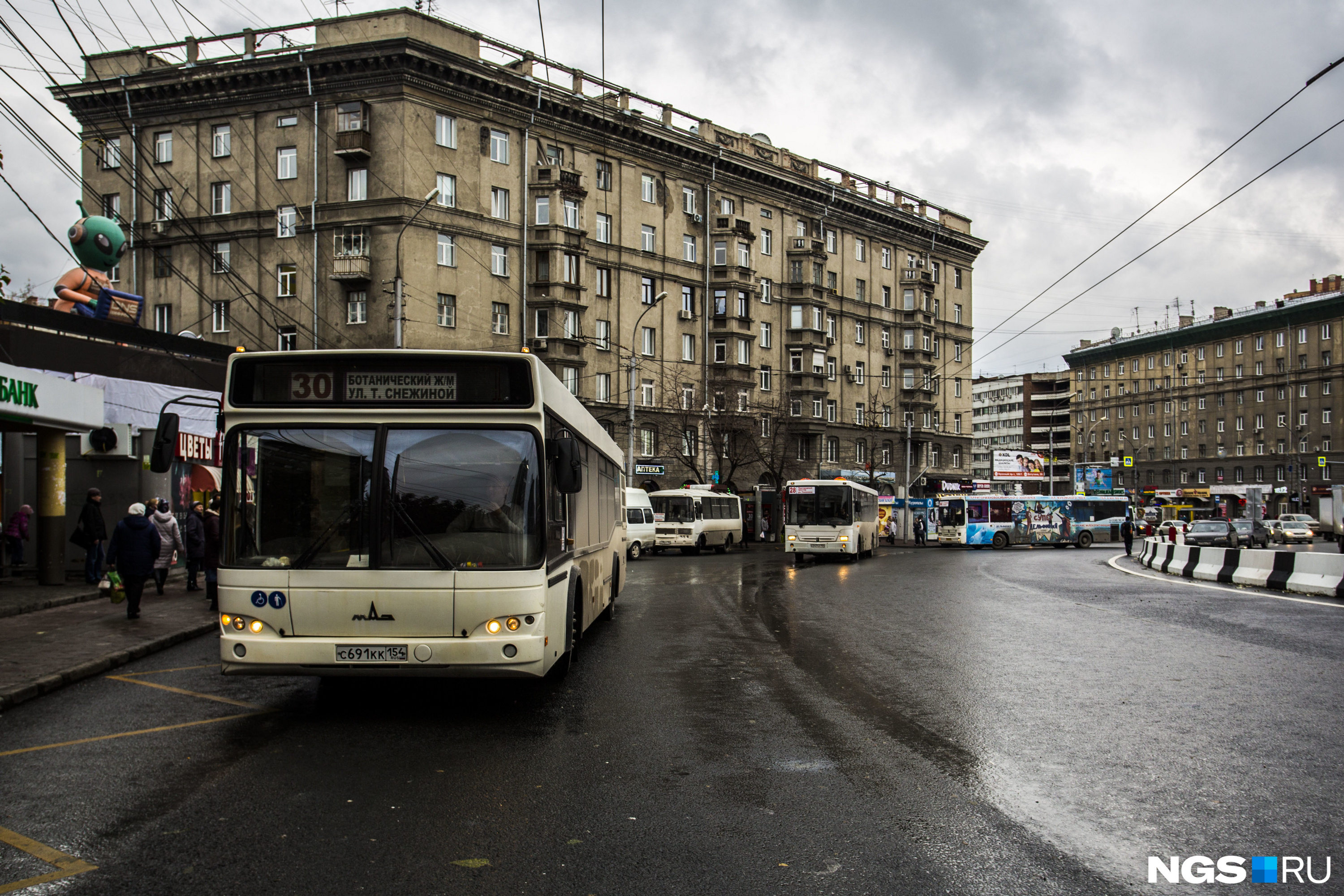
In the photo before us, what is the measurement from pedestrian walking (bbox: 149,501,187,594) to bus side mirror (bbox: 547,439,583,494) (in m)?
11.6

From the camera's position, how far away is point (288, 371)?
7.65 metres

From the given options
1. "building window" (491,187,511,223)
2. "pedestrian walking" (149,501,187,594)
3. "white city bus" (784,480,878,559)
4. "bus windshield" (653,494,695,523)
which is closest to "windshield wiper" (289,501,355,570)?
"pedestrian walking" (149,501,187,594)

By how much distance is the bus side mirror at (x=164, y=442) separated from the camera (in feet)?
26.5

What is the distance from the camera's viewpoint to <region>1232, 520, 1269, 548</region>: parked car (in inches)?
2084

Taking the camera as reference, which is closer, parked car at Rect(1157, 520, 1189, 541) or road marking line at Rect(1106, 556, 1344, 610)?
road marking line at Rect(1106, 556, 1344, 610)

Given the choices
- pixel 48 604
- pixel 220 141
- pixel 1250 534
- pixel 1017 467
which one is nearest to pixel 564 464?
pixel 48 604

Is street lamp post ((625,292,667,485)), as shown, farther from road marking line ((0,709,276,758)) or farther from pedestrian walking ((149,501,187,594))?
road marking line ((0,709,276,758))

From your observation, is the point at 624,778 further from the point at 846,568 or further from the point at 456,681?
the point at 846,568

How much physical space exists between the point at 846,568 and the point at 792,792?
24.5 metres

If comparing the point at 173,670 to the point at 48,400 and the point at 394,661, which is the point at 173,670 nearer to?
the point at 394,661

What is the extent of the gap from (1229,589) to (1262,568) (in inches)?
57.6

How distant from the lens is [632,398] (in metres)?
44.4

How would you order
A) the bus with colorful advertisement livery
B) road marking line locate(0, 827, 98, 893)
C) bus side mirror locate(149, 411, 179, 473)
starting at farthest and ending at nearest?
the bus with colorful advertisement livery < bus side mirror locate(149, 411, 179, 473) < road marking line locate(0, 827, 98, 893)

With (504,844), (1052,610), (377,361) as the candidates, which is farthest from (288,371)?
(1052,610)
